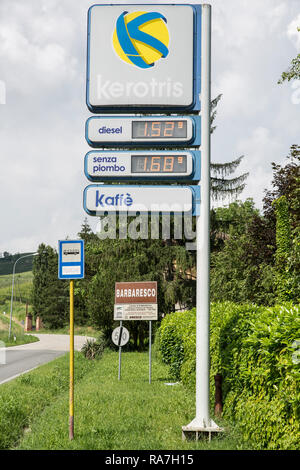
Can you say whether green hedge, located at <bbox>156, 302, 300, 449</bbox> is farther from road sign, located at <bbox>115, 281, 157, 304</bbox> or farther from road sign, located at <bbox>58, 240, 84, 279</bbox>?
road sign, located at <bbox>115, 281, 157, 304</bbox>

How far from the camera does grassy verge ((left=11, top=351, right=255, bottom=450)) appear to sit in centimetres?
746

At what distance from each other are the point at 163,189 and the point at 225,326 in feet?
8.95

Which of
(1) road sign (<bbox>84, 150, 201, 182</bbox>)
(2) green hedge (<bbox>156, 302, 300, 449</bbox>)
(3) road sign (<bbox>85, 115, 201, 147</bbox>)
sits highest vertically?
(3) road sign (<bbox>85, 115, 201, 147</bbox>)

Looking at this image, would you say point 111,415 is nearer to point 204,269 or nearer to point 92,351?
point 204,269

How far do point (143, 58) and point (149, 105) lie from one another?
812 millimetres

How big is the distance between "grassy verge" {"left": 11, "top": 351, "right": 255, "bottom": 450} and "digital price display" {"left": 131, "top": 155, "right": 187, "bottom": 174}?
4.16 m

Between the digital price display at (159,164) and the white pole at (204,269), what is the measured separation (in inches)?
14.4

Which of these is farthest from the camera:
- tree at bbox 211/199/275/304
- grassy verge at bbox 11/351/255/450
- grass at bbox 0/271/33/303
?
grass at bbox 0/271/33/303

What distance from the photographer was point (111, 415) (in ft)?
31.0

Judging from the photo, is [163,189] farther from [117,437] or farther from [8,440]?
[8,440]

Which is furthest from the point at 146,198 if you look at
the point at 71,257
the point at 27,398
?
the point at 27,398

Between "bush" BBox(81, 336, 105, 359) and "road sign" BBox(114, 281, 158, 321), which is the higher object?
"road sign" BBox(114, 281, 158, 321)

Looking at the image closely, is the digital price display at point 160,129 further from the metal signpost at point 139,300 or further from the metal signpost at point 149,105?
the metal signpost at point 139,300

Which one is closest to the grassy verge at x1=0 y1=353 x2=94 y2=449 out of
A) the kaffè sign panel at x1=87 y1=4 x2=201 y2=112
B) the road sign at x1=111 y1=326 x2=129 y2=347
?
the road sign at x1=111 y1=326 x2=129 y2=347
